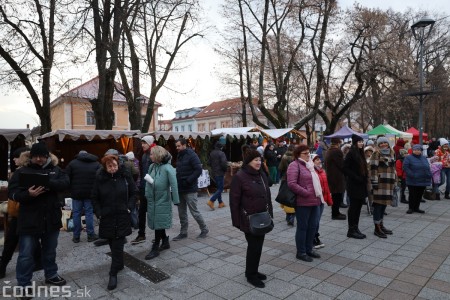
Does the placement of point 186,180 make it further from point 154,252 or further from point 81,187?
point 81,187

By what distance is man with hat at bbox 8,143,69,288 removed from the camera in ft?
11.7

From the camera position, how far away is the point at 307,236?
4590 mm

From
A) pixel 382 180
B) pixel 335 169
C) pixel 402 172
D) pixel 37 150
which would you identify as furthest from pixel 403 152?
pixel 37 150

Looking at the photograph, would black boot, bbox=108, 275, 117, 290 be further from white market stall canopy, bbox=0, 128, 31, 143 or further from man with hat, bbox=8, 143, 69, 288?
white market stall canopy, bbox=0, 128, 31, 143

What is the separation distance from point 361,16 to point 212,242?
19008 millimetres

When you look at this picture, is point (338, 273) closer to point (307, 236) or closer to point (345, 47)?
point (307, 236)

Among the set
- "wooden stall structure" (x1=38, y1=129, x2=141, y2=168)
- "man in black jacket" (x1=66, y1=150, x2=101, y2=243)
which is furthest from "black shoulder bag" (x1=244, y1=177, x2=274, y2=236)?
"wooden stall structure" (x1=38, y1=129, x2=141, y2=168)

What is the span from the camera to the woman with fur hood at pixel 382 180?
5.30m

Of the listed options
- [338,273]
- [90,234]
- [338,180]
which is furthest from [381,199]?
[90,234]

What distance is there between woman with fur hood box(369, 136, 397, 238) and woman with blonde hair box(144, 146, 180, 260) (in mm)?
3472

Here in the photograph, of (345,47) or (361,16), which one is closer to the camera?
(361,16)

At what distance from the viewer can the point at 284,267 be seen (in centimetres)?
426

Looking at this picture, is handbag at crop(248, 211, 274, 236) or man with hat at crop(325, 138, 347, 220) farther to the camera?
man with hat at crop(325, 138, 347, 220)

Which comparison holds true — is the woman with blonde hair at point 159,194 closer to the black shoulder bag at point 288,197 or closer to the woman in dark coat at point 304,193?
the black shoulder bag at point 288,197
